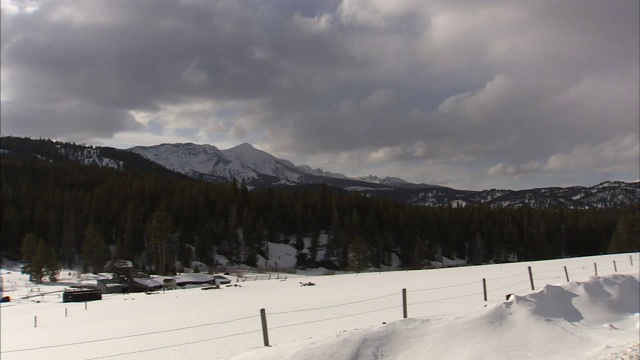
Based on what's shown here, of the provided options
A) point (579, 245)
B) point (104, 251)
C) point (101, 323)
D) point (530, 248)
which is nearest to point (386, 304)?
point (101, 323)

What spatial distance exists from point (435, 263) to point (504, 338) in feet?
341

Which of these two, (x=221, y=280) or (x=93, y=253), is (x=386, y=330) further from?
(x=93, y=253)

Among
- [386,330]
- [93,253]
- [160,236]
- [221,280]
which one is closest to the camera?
[386,330]

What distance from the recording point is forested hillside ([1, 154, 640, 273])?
9288cm

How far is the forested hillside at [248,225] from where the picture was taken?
92.9 m

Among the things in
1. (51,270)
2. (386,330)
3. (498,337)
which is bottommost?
(498,337)

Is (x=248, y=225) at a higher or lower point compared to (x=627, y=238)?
higher

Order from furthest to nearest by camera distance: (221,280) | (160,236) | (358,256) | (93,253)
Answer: (358,256) < (93,253) < (160,236) < (221,280)

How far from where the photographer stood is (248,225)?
104188 mm

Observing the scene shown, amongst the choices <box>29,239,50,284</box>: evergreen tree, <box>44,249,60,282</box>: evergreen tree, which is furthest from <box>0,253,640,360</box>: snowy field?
<box>44,249,60,282</box>: evergreen tree

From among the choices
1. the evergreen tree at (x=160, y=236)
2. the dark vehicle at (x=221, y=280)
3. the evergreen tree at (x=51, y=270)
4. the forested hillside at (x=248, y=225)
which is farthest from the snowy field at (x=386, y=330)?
the forested hillside at (x=248, y=225)

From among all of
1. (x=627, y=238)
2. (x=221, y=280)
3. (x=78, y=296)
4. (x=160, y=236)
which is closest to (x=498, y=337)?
(x=78, y=296)

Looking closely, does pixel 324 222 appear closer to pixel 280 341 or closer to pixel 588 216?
pixel 588 216

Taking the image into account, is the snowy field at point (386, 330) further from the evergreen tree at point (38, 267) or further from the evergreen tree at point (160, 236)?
the evergreen tree at point (160, 236)
